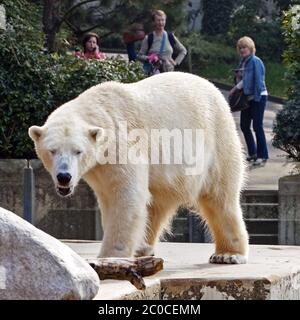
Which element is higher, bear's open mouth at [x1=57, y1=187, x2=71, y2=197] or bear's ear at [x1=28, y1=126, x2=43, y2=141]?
bear's ear at [x1=28, y1=126, x2=43, y2=141]

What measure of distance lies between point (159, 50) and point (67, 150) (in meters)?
7.17

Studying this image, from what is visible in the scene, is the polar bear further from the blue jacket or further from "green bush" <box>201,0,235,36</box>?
"green bush" <box>201,0,235,36</box>

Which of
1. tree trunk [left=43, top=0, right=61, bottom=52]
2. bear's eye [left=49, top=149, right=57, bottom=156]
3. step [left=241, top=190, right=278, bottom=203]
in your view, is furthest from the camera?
tree trunk [left=43, top=0, right=61, bottom=52]

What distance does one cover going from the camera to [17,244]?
22.9ft

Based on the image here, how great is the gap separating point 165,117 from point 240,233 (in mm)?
1133

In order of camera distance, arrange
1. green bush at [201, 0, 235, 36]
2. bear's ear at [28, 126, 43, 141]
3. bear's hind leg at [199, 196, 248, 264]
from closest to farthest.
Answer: bear's ear at [28, 126, 43, 141] → bear's hind leg at [199, 196, 248, 264] → green bush at [201, 0, 235, 36]

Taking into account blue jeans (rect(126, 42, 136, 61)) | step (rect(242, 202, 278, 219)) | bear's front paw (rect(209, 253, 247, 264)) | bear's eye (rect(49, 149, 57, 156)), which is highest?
blue jeans (rect(126, 42, 136, 61))

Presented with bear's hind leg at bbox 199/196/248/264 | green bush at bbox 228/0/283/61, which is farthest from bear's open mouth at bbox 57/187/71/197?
green bush at bbox 228/0/283/61

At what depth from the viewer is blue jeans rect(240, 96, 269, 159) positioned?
52.2ft

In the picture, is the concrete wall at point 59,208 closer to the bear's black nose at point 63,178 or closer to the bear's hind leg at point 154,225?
the bear's hind leg at point 154,225

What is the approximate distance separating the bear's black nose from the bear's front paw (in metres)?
1.57

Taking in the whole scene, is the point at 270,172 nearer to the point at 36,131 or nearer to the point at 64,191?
the point at 36,131

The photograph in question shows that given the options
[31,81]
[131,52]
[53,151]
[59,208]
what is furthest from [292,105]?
[53,151]

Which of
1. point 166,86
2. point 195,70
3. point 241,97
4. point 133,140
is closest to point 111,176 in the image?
point 133,140
